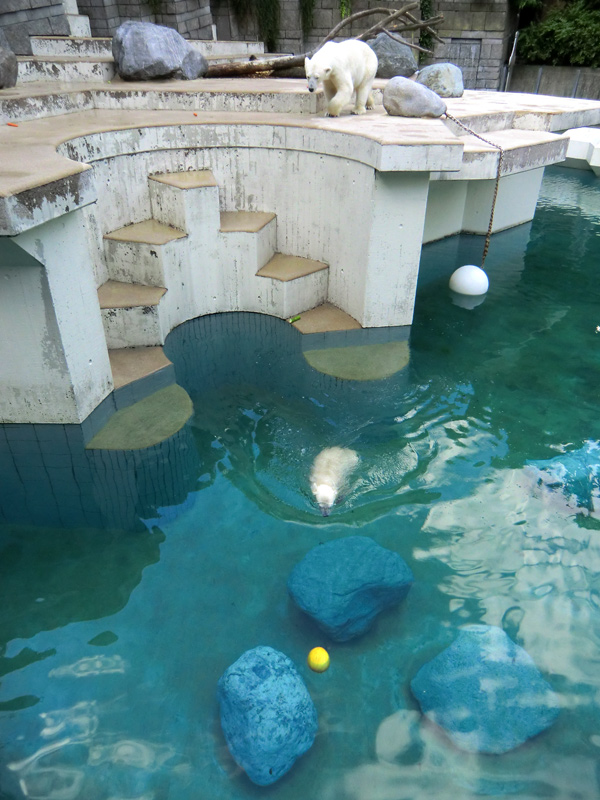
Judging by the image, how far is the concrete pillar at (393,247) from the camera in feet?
19.4

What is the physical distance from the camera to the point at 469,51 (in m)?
18.0

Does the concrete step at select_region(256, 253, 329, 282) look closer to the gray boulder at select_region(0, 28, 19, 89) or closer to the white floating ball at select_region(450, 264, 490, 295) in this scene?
the white floating ball at select_region(450, 264, 490, 295)

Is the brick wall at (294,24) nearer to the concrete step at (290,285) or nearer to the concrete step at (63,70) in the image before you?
the concrete step at (63,70)

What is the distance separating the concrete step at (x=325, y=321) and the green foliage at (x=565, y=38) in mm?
15702

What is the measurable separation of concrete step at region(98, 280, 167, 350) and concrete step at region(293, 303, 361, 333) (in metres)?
1.58

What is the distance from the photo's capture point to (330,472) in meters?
4.80

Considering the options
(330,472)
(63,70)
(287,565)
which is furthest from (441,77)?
(287,565)

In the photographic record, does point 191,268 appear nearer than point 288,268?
Yes

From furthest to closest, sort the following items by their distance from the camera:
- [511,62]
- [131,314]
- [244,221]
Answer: [511,62] → [244,221] → [131,314]

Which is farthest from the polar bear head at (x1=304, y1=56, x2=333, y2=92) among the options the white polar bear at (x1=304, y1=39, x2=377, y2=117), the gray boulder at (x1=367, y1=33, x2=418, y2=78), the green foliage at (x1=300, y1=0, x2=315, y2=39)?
the green foliage at (x1=300, y1=0, x2=315, y2=39)

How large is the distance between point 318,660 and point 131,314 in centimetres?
391

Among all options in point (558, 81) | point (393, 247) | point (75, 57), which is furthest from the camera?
point (558, 81)

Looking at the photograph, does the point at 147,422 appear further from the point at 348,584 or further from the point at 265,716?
the point at 265,716

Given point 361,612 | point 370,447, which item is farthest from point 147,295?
point 361,612
